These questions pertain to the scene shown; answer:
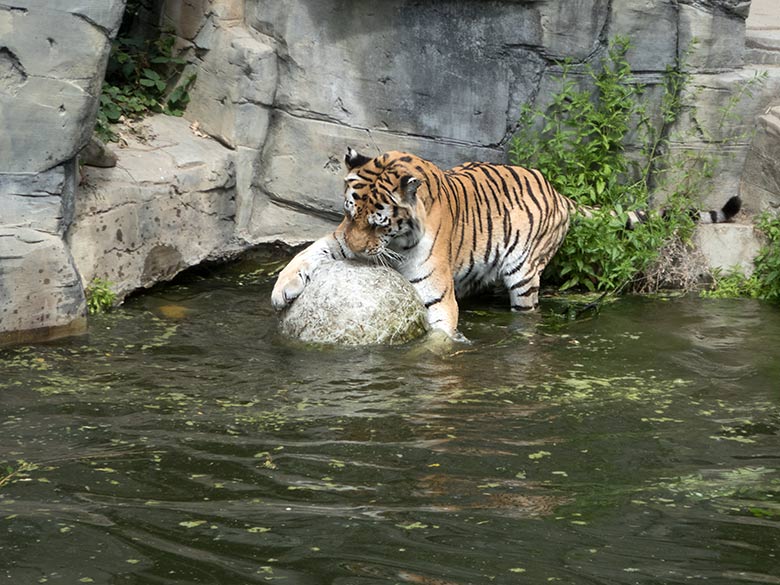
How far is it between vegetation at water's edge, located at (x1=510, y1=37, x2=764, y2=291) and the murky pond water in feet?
2.68

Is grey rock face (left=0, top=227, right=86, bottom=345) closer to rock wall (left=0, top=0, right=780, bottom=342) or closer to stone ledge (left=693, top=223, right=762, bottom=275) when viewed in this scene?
rock wall (left=0, top=0, right=780, bottom=342)

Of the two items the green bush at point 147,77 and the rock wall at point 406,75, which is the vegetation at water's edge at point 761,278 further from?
the green bush at point 147,77

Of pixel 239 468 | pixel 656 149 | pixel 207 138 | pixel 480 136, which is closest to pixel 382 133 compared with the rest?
pixel 480 136

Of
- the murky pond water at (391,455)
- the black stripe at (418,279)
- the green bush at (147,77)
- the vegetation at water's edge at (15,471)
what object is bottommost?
the vegetation at water's edge at (15,471)

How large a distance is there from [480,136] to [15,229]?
3432 millimetres

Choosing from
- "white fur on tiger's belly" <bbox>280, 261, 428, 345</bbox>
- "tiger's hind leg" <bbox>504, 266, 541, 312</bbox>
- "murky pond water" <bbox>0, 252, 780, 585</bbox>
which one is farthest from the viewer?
"tiger's hind leg" <bbox>504, 266, 541, 312</bbox>

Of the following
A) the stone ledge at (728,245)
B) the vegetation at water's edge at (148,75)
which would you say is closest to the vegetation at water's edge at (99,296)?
the vegetation at water's edge at (148,75)

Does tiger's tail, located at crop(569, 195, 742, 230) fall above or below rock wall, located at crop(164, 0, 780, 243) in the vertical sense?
below

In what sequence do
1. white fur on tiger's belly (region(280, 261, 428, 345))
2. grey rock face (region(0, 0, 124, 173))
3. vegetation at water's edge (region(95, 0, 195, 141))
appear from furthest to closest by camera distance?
vegetation at water's edge (region(95, 0, 195, 141)) → white fur on tiger's belly (region(280, 261, 428, 345)) → grey rock face (region(0, 0, 124, 173))

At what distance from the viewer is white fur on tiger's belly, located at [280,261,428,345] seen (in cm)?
641

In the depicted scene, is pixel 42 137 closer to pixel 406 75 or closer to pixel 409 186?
pixel 409 186

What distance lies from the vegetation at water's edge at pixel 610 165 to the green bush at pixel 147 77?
8.24ft

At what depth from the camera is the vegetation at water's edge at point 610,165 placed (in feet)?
26.2

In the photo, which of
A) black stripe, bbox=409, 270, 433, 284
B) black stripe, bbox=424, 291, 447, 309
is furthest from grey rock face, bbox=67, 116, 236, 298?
black stripe, bbox=424, 291, 447, 309
